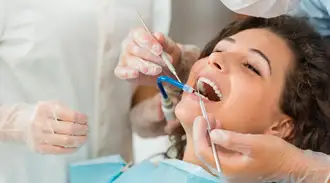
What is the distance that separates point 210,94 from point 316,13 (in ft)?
1.16

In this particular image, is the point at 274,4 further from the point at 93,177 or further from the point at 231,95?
the point at 93,177

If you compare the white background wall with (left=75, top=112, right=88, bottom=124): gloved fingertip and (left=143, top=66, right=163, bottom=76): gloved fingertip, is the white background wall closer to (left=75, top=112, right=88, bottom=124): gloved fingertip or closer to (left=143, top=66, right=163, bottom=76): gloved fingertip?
(left=143, top=66, right=163, bottom=76): gloved fingertip

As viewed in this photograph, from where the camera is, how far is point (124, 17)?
180 cm

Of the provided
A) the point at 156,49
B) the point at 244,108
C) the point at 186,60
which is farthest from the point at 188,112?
the point at 186,60

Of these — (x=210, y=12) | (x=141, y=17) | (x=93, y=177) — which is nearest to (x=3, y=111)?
(x=93, y=177)

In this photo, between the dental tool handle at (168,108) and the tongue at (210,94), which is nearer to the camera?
the tongue at (210,94)

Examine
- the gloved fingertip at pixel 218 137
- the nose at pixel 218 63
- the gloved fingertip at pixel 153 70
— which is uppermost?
the nose at pixel 218 63

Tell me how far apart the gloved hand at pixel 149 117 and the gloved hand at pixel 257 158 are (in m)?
0.52

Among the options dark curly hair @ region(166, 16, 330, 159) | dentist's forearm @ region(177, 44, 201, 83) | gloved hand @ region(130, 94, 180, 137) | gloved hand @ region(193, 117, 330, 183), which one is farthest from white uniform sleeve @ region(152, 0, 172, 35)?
gloved hand @ region(193, 117, 330, 183)

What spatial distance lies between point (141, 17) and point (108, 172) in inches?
17.8

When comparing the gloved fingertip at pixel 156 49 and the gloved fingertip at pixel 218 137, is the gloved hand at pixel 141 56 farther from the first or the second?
the gloved fingertip at pixel 218 137

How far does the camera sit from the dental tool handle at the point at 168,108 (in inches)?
70.8

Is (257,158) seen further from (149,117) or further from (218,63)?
(149,117)

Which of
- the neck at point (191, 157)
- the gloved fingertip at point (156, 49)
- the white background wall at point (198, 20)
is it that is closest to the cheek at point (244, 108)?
the neck at point (191, 157)
